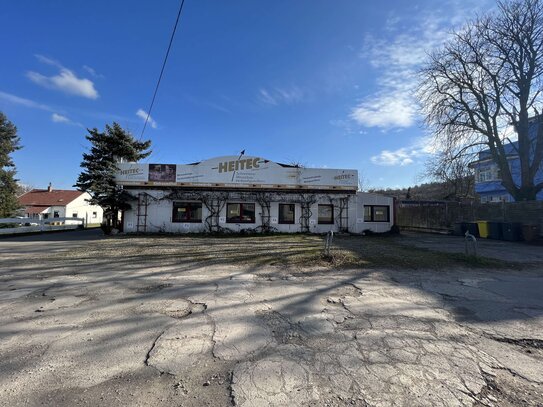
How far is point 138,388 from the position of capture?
2.86m

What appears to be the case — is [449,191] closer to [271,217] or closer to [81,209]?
[271,217]

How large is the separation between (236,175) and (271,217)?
152 inches

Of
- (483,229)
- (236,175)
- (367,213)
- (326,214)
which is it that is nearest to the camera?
(483,229)

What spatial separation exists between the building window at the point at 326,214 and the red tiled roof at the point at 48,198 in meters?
46.7

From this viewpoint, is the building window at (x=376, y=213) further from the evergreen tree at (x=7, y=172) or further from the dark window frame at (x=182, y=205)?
the evergreen tree at (x=7, y=172)

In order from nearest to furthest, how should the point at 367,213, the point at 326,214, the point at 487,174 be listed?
the point at 326,214, the point at 367,213, the point at 487,174

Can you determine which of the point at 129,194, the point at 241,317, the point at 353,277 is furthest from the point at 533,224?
the point at 129,194

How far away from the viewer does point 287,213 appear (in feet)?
72.5

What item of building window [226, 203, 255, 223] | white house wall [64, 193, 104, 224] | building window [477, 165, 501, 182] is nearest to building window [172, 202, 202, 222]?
building window [226, 203, 255, 223]

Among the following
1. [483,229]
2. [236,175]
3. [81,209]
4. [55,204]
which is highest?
[236,175]

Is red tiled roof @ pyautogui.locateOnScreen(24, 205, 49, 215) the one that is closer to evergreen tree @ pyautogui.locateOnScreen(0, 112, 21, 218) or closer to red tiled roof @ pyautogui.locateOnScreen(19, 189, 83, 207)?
red tiled roof @ pyautogui.locateOnScreen(19, 189, 83, 207)

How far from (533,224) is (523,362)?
17.9m

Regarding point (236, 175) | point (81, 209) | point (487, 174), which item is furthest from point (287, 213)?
point (81, 209)

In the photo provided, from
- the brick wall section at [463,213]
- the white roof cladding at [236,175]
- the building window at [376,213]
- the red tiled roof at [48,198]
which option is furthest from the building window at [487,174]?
the red tiled roof at [48,198]
